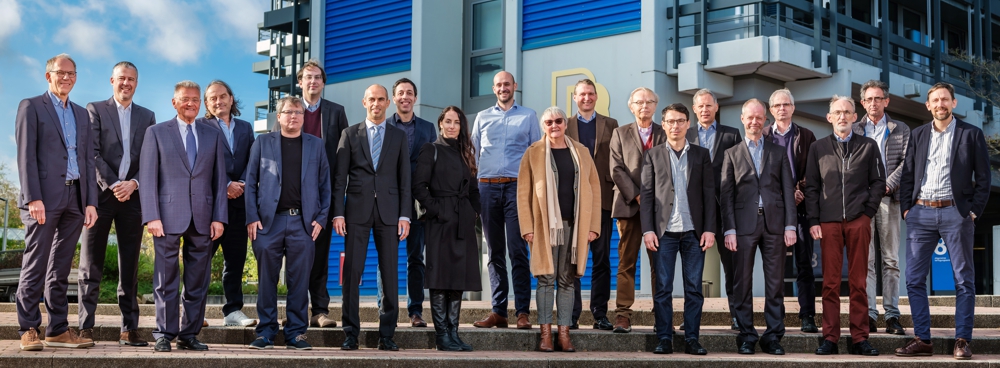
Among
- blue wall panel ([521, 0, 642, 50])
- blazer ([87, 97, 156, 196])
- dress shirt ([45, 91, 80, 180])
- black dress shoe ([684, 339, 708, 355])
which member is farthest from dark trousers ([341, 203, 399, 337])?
blue wall panel ([521, 0, 642, 50])

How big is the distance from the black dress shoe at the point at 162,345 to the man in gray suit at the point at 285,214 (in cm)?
65

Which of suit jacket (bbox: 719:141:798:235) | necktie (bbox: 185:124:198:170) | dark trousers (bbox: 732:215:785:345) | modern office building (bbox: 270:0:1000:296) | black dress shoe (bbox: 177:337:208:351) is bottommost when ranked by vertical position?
black dress shoe (bbox: 177:337:208:351)

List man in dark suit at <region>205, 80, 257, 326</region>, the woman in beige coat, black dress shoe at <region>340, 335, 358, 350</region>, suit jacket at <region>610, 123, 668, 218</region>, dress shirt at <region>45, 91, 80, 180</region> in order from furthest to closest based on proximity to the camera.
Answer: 1. suit jacket at <region>610, 123, 668, 218</region>
2. man in dark suit at <region>205, 80, 257, 326</region>
3. the woman in beige coat
4. black dress shoe at <region>340, 335, 358, 350</region>
5. dress shirt at <region>45, 91, 80, 180</region>

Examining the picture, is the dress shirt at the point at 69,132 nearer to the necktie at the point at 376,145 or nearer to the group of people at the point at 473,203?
the group of people at the point at 473,203

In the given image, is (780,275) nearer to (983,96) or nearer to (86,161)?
(86,161)

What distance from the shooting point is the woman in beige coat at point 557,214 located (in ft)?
23.4

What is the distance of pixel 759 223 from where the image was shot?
24.1ft

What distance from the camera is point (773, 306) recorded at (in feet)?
24.1

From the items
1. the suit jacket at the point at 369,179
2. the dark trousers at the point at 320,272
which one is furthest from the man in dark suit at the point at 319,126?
the suit jacket at the point at 369,179

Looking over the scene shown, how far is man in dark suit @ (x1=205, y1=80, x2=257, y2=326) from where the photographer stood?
7.50 meters

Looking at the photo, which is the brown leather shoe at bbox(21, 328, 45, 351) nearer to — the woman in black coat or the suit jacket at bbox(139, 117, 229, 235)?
the suit jacket at bbox(139, 117, 229, 235)

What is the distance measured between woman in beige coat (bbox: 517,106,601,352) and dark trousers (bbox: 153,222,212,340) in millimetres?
2303

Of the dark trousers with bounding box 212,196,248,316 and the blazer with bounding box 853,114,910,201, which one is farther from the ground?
the blazer with bounding box 853,114,910,201

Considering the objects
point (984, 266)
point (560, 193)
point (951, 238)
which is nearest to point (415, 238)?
point (560, 193)
